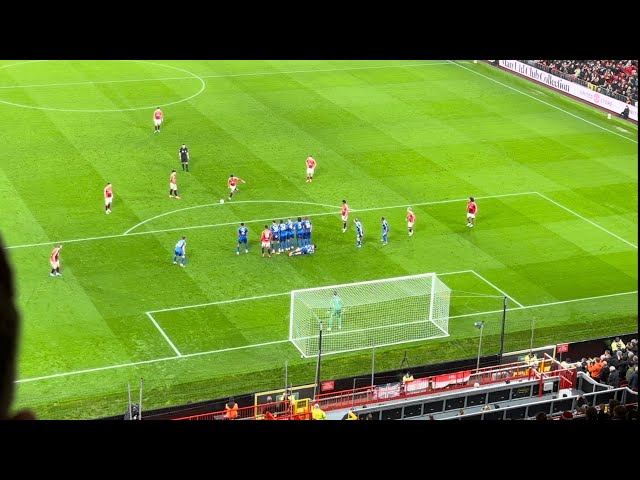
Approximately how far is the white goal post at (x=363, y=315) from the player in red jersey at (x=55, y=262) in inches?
272

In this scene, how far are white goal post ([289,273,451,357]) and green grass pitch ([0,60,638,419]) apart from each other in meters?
0.35

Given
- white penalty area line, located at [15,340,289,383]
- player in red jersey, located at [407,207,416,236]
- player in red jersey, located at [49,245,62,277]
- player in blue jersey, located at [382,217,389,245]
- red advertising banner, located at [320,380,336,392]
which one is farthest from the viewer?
player in red jersey, located at [407,207,416,236]

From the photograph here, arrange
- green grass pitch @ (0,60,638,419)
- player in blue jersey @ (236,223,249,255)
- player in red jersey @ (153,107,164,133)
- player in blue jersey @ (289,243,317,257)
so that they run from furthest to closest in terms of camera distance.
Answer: player in red jersey @ (153,107,164,133), player in blue jersey @ (289,243,317,257), player in blue jersey @ (236,223,249,255), green grass pitch @ (0,60,638,419)

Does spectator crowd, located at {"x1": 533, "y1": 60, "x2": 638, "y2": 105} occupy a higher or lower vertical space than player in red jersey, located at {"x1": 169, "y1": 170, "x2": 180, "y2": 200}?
higher

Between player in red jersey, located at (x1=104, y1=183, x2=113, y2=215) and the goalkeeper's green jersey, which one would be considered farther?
player in red jersey, located at (x1=104, y1=183, x2=113, y2=215)

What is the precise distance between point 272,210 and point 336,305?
31.3 feet

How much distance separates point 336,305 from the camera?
2759 cm

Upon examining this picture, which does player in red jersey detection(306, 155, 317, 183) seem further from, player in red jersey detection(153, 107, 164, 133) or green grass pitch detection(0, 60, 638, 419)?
player in red jersey detection(153, 107, 164, 133)

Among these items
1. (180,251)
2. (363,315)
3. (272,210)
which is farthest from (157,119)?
(363,315)

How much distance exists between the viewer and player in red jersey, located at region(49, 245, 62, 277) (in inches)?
1204

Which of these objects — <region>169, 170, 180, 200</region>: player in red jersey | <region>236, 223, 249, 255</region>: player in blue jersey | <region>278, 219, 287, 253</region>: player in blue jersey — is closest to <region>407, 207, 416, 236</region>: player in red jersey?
<region>278, 219, 287, 253</region>: player in blue jersey

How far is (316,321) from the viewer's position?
28.0m

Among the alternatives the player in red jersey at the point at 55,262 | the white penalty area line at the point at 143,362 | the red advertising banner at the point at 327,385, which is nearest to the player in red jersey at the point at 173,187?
the player in red jersey at the point at 55,262
